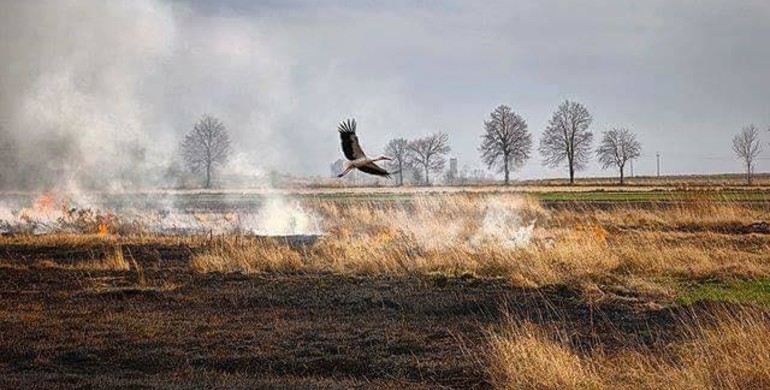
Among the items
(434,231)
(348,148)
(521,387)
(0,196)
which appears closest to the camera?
(521,387)

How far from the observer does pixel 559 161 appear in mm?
99250

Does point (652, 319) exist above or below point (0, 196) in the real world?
below

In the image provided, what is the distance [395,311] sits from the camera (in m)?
14.6

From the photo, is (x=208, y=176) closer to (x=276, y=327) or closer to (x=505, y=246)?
(x=505, y=246)

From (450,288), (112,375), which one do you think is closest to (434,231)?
(450,288)

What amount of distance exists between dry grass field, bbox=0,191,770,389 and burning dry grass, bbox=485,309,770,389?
0.03 meters

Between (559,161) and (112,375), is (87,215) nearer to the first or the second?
(112,375)

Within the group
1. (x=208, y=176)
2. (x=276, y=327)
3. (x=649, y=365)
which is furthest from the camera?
(x=208, y=176)

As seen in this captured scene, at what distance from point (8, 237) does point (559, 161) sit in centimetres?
8092

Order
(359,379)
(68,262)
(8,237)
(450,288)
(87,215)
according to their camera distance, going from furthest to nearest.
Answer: (87,215)
(8,237)
(68,262)
(450,288)
(359,379)

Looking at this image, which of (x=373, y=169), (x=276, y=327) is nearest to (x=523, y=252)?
(x=276, y=327)

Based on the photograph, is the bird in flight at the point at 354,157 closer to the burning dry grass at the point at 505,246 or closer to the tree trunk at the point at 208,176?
the burning dry grass at the point at 505,246

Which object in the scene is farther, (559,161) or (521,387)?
(559,161)

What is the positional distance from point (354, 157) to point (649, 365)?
5.13 metres
